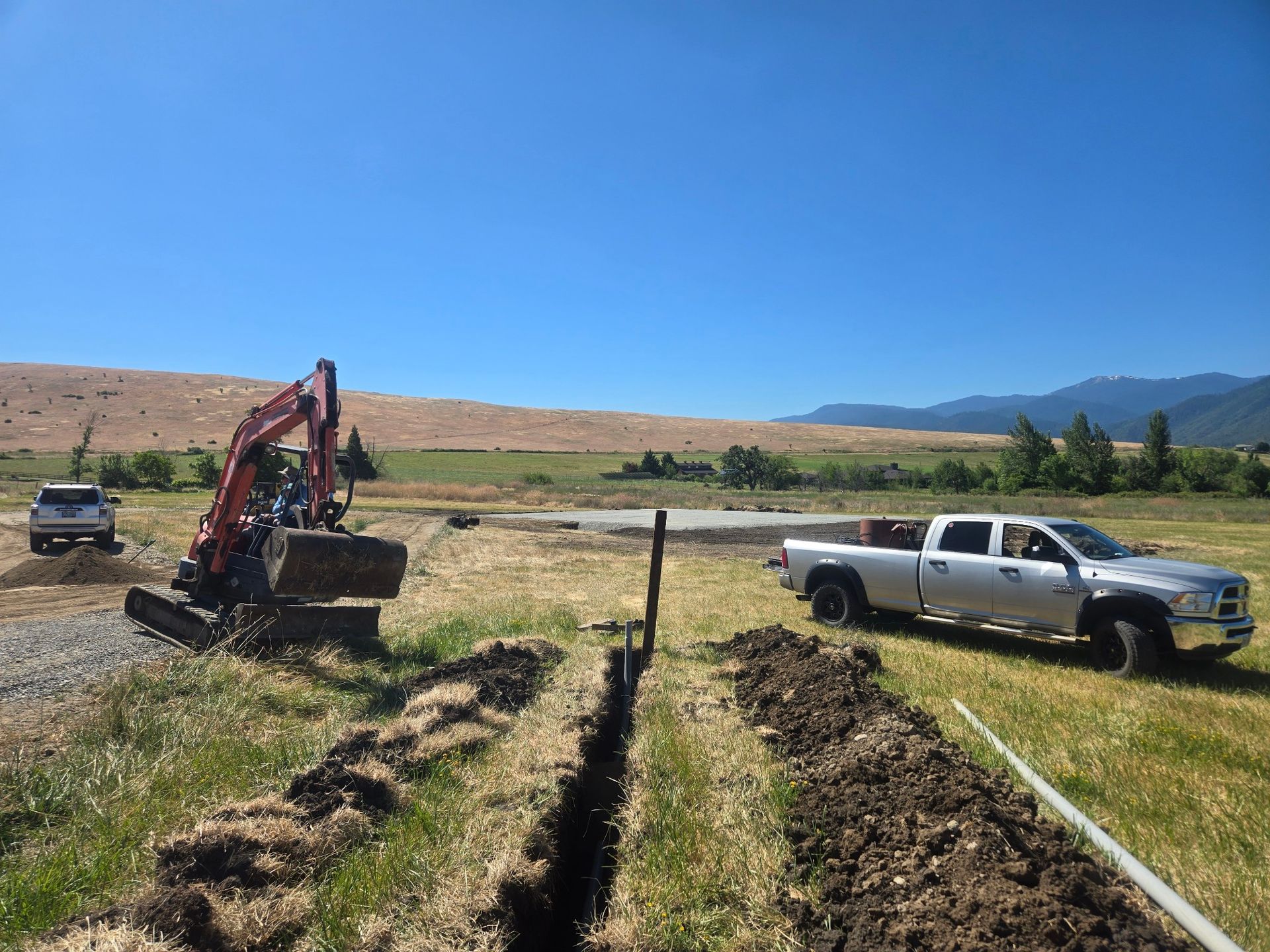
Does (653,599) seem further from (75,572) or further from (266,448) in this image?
(75,572)

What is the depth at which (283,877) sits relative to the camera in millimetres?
4047

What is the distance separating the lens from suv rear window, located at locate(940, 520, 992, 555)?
9.76 metres

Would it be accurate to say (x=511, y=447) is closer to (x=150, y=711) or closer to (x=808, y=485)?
(x=808, y=485)

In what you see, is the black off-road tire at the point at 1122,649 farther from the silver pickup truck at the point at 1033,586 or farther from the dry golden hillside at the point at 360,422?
the dry golden hillside at the point at 360,422

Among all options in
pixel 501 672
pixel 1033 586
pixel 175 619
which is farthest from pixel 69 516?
pixel 1033 586

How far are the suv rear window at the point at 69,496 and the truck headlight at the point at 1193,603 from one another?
81.4 feet

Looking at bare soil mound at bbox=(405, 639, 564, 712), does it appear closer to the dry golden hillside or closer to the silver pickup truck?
the silver pickup truck

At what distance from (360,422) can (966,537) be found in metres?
117

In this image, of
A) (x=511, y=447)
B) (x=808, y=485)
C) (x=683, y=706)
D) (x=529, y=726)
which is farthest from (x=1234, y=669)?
(x=511, y=447)

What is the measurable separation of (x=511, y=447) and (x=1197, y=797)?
11236 cm

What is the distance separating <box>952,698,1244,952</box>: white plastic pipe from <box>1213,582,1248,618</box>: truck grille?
3815mm

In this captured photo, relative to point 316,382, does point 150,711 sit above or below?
below

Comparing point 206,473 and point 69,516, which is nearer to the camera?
point 69,516

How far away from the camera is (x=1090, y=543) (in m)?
9.11
